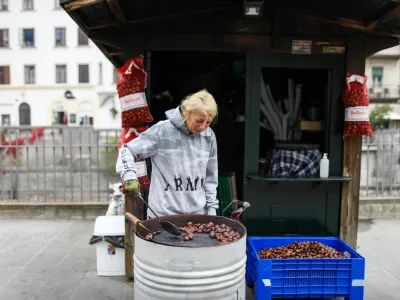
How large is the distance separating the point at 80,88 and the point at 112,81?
145 inches

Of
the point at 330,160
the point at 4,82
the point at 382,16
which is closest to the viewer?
the point at 382,16

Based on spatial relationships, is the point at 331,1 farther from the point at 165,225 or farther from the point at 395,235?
the point at 395,235

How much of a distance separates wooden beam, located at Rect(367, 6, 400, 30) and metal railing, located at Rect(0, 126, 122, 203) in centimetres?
482

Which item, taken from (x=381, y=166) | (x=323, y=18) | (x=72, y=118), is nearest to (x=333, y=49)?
(x=323, y=18)

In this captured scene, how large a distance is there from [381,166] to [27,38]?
4117 centimetres

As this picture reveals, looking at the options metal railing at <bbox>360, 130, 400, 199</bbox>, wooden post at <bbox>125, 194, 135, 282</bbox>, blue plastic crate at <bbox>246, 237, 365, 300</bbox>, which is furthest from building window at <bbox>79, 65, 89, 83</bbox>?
blue plastic crate at <bbox>246, 237, 365, 300</bbox>

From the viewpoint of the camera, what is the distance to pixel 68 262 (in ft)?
16.5

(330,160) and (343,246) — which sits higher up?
(330,160)

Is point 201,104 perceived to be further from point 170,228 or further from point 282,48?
point 282,48

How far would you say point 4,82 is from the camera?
40625 mm

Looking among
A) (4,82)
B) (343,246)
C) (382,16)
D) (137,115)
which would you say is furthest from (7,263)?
(4,82)

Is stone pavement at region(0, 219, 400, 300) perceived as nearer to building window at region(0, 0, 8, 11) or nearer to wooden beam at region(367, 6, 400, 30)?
wooden beam at region(367, 6, 400, 30)

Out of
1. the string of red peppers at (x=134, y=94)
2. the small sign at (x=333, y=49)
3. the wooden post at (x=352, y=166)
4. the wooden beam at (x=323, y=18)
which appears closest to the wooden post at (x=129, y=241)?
the string of red peppers at (x=134, y=94)

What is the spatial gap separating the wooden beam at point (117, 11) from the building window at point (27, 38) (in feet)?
135
